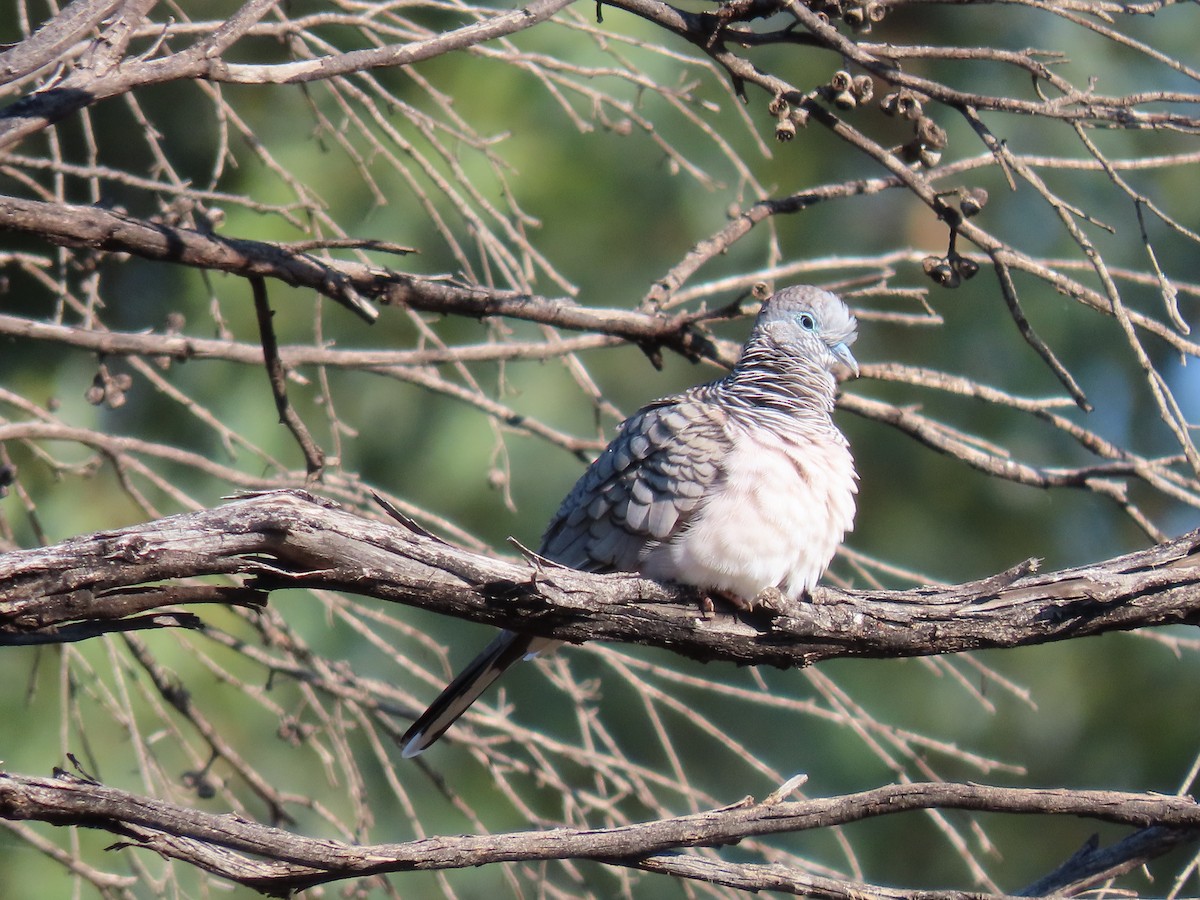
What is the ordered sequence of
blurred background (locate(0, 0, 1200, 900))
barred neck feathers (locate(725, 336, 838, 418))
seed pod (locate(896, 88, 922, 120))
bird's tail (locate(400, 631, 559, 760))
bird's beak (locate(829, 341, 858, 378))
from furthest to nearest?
blurred background (locate(0, 0, 1200, 900)) → bird's beak (locate(829, 341, 858, 378)) → barred neck feathers (locate(725, 336, 838, 418)) → bird's tail (locate(400, 631, 559, 760)) → seed pod (locate(896, 88, 922, 120))

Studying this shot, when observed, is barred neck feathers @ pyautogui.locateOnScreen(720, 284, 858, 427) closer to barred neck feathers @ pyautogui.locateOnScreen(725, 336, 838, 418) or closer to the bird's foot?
barred neck feathers @ pyautogui.locateOnScreen(725, 336, 838, 418)

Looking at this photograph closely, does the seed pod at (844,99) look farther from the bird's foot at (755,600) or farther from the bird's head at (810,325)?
the bird's foot at (755,600)

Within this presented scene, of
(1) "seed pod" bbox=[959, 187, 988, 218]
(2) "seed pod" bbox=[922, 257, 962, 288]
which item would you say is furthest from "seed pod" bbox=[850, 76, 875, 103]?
(2) "seed pod" bbox=[922, 257, 962, 288]

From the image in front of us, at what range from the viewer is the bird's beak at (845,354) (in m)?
3.54

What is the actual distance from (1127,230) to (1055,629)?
625 centimetres

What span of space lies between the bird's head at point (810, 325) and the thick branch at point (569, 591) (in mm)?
1092

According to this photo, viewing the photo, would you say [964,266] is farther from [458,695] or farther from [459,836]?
[459,836]

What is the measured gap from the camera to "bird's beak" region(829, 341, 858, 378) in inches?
139

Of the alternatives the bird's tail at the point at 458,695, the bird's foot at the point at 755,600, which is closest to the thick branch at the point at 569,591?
the bird's foot at the point at 755,600

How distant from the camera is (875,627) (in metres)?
2.56

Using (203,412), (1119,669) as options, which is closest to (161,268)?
(203,412)

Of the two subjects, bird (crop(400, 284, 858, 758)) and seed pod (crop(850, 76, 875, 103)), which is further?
bird (crop(400, 284, 858, 758))

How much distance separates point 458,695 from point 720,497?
0.81 m

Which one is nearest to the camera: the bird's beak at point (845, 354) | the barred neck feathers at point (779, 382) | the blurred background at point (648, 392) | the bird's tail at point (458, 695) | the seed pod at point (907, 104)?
the seed pod at point (907, 104)
